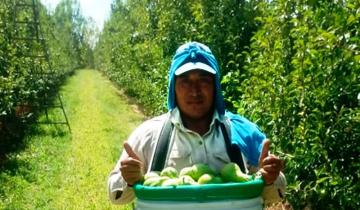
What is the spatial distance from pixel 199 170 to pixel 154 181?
200 mm

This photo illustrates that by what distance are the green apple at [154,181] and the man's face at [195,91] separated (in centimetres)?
45

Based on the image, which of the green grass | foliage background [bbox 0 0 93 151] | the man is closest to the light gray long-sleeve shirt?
the man

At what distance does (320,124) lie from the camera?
365 cm

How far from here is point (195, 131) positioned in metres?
2.46

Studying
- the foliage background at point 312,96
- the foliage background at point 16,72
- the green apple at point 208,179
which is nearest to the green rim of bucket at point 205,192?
the green apple at point 208,179

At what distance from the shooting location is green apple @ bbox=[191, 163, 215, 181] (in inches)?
83.7

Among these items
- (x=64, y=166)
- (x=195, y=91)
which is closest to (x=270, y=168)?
(x=195, y=91)

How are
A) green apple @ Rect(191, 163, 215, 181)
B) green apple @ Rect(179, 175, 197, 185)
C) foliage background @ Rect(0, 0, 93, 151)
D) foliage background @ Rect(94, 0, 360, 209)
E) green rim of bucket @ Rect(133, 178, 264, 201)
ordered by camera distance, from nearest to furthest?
green rim of bucket @ Rect(133, 178, 264, 201), green apple @ Rect(179, 175, 197, 185), green apple @ Rect(191, 163, 215, 181), foliage background @ Rect(94, 0, 360, 209), foliage background @ Rect(0, 0, 93, 151)

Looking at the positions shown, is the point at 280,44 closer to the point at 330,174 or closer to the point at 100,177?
the point at 330,174

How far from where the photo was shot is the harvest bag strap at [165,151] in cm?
236

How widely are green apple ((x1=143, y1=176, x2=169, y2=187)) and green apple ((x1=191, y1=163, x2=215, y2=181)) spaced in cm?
12

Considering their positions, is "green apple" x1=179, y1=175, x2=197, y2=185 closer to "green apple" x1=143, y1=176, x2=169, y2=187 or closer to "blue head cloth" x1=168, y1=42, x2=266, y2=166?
"green apple" x1=143, y1=176, x2=169, y2=187

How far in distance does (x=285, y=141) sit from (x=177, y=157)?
219cm

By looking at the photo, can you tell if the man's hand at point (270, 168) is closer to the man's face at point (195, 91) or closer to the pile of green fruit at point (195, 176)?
the pile of green fruit at point (195, 176)
